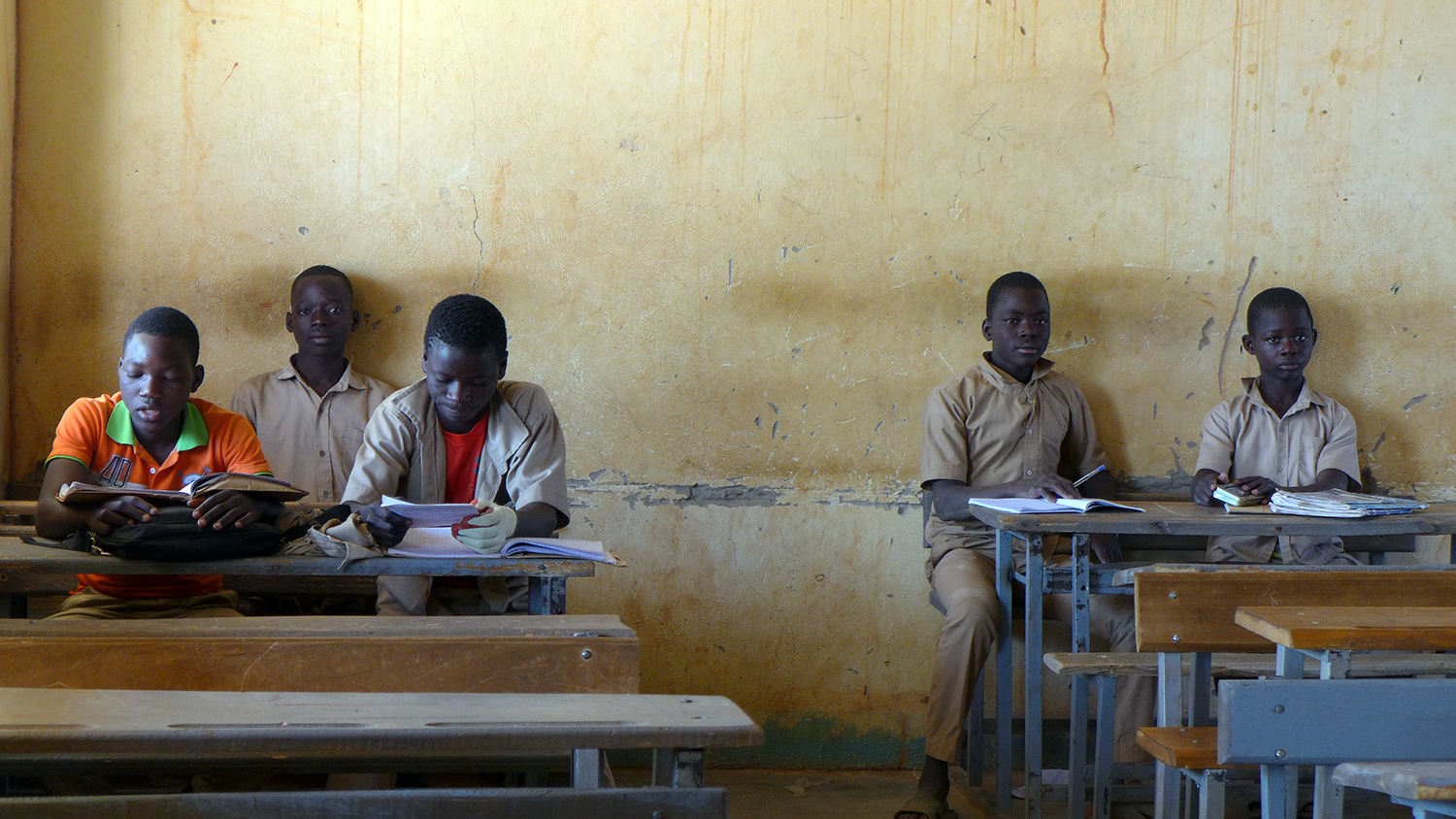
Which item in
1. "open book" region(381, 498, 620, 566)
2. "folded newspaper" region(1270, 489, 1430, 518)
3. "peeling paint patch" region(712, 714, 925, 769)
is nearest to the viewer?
"open book" region(381, 498, 620, 566)

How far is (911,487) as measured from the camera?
13.1ft

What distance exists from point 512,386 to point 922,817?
67.0 inches

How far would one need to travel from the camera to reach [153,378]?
2.76m

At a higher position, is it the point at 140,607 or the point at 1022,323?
the point at 1022,323

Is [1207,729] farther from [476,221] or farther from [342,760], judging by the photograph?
[476,221]

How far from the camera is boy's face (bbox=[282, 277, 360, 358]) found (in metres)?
3.61

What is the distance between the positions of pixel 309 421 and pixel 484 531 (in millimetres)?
1391

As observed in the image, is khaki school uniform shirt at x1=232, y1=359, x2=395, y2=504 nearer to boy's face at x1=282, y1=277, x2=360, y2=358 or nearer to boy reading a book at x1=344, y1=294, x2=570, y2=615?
boy's face at x1=282, y1=277, x2=360, y2=358

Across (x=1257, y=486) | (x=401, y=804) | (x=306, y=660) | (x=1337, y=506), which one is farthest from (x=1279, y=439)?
(x=401, y=804)

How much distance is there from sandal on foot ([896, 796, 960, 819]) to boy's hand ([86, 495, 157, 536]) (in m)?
2.16

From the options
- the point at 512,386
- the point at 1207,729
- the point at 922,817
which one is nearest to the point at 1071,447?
the point at 922,817

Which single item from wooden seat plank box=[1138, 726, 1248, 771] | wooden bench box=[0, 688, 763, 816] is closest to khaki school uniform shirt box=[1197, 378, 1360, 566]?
wooden seat plank box=[1138, 726, 1248, 771]

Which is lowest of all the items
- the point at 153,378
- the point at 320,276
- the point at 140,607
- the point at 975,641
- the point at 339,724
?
the point at 975,641

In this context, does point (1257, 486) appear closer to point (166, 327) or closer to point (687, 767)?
point (687, 767)
